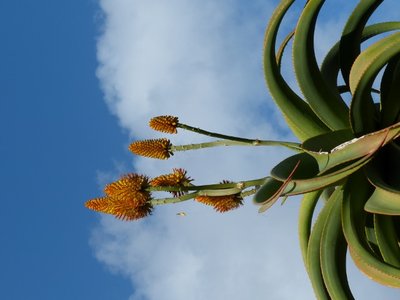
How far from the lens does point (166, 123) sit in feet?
12.4

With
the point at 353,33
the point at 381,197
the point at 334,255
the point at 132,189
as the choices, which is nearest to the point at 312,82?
the point at 353,33

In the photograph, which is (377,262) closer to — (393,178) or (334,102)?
(393,178)

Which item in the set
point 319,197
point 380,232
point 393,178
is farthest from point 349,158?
point 319,197

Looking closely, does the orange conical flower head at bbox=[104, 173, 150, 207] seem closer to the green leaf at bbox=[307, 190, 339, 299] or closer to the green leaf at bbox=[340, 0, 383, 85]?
the green leaf at bbox=[307, 190, 339, 299]

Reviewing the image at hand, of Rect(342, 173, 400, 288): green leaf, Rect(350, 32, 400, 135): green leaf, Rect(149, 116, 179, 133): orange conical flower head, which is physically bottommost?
Rect(342, 173, 400, 288): green leaf

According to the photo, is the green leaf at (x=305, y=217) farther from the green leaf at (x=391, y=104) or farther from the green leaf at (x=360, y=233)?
the green leaf at (x=391, y=104)

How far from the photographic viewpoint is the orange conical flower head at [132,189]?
3.45 metres

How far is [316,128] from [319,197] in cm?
56

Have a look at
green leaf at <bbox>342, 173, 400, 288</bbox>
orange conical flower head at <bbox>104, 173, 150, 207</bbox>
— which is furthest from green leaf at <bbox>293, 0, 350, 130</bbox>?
orange conical flower head at <bbox>104, 173, 150, 207</bbox>

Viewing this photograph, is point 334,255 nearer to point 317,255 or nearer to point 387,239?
point 317,255

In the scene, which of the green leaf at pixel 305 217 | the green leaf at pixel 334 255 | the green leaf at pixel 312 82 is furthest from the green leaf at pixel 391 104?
the green leaf at pixel 305 217

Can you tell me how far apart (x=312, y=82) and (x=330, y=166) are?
0.59m

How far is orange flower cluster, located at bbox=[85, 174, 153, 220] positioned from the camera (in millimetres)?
3453

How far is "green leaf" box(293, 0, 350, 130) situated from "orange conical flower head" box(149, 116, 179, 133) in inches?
29.9
